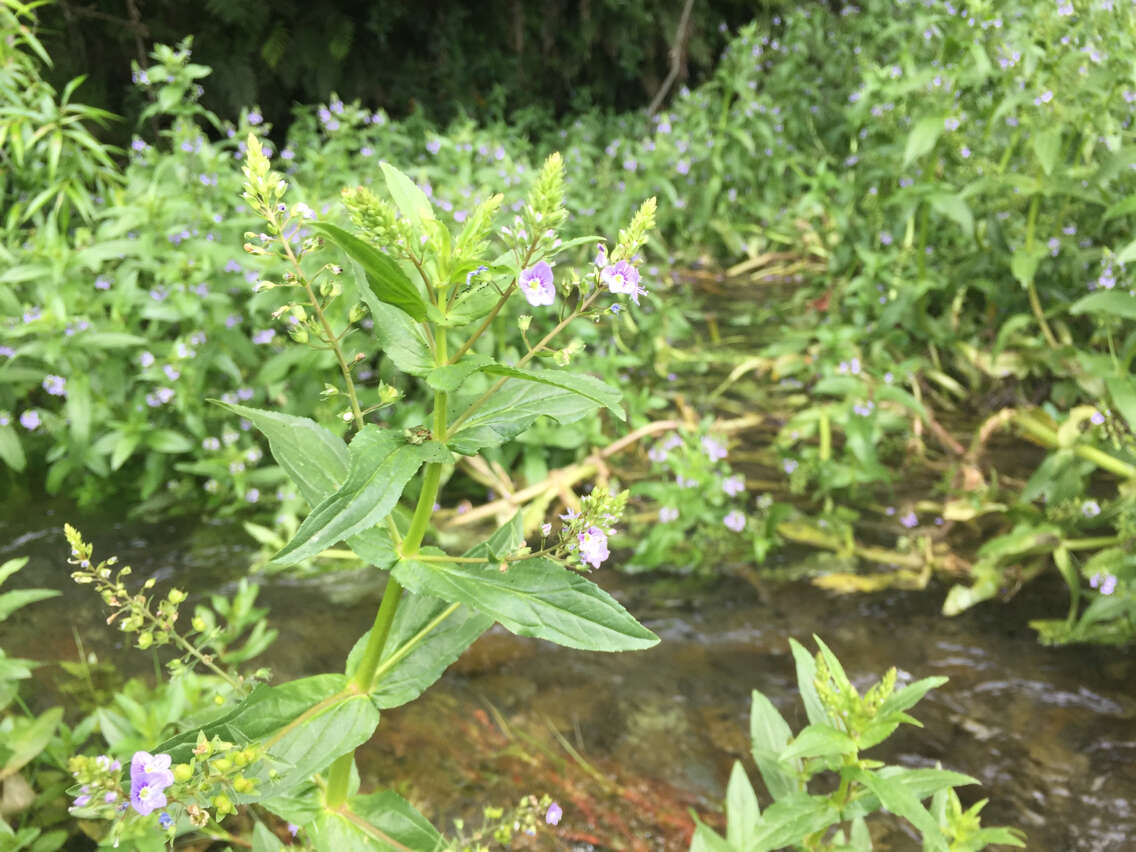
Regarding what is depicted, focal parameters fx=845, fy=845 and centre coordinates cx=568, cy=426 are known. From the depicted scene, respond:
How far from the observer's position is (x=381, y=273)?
973mm

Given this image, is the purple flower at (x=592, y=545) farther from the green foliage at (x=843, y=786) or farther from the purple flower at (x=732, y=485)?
the purple flower at (x=732, y=485)

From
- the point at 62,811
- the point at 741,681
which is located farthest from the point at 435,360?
the point at 741,681

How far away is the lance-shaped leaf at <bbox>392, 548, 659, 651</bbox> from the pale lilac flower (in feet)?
1.11

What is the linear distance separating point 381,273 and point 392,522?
1.25 feet

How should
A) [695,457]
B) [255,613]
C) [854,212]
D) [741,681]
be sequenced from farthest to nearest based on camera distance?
[854,212] → [695,457] → [741,681] → [255,613]

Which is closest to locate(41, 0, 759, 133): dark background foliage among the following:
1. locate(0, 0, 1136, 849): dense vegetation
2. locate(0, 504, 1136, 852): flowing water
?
locate(0, 0, 1136, 849): dense vegetation

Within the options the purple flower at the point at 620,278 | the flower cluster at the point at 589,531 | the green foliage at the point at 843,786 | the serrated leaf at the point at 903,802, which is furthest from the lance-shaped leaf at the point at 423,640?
the serrated leaf at the point at 903,802

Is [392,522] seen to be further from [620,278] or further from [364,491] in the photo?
Answer: [620,278]

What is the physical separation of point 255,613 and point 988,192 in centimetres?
302

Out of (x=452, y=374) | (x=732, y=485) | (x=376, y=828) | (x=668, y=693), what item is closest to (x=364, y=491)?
(x=452, y=374)

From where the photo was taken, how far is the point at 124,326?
9.46 feet

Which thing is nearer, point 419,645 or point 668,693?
point 419,645

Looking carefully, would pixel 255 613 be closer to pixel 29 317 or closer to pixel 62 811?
pixel 62 811

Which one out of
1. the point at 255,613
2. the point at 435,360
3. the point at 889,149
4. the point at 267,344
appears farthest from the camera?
the point at 889,149
